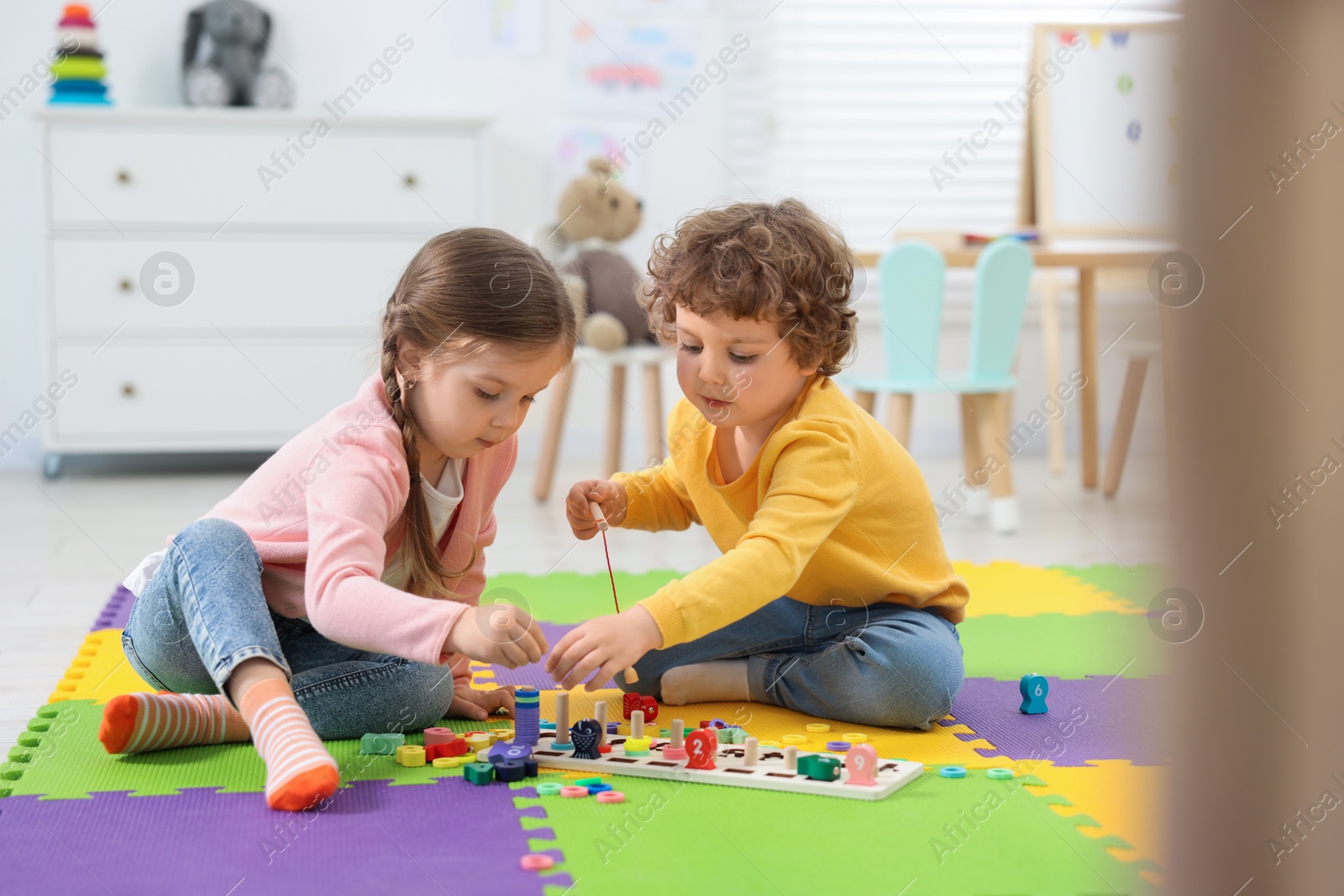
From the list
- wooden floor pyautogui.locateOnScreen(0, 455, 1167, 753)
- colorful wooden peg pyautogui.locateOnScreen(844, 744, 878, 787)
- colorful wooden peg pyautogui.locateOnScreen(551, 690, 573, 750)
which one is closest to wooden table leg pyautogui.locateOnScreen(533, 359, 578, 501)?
wooden floor pyautogui.locateOnScreen(0, 455, 1167, 753)

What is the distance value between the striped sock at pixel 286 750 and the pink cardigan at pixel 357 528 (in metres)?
0.06

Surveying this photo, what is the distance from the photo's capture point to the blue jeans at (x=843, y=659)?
1090 mm

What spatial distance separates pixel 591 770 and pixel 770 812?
0.16m

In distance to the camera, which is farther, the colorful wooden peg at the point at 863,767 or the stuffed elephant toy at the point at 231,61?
the stuffed elephant toy at the point at 231,61

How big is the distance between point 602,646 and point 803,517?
0.22m

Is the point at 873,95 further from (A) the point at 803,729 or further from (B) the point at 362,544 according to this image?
(B) the point at 362,544

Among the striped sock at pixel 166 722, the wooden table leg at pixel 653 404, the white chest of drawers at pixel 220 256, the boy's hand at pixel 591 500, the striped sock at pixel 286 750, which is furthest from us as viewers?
the white chest of drawers at pixel 220 256

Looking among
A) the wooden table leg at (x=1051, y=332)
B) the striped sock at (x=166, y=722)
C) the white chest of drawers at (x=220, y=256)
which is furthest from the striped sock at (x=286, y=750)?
the wooden table leg at (x=1051, y=332)

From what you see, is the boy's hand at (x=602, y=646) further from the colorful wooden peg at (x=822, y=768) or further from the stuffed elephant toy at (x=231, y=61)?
the stuffed elephant toy at (x=231, y=61)

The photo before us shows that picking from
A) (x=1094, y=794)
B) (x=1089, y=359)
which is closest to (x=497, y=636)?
(x=1094, y=794)

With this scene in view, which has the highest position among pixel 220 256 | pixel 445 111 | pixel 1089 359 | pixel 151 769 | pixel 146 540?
pixel 445 111

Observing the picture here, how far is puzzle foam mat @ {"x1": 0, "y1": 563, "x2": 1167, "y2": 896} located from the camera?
2.47 ft

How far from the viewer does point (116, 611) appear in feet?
5.10

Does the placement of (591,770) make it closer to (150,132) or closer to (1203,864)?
(1203,864)
